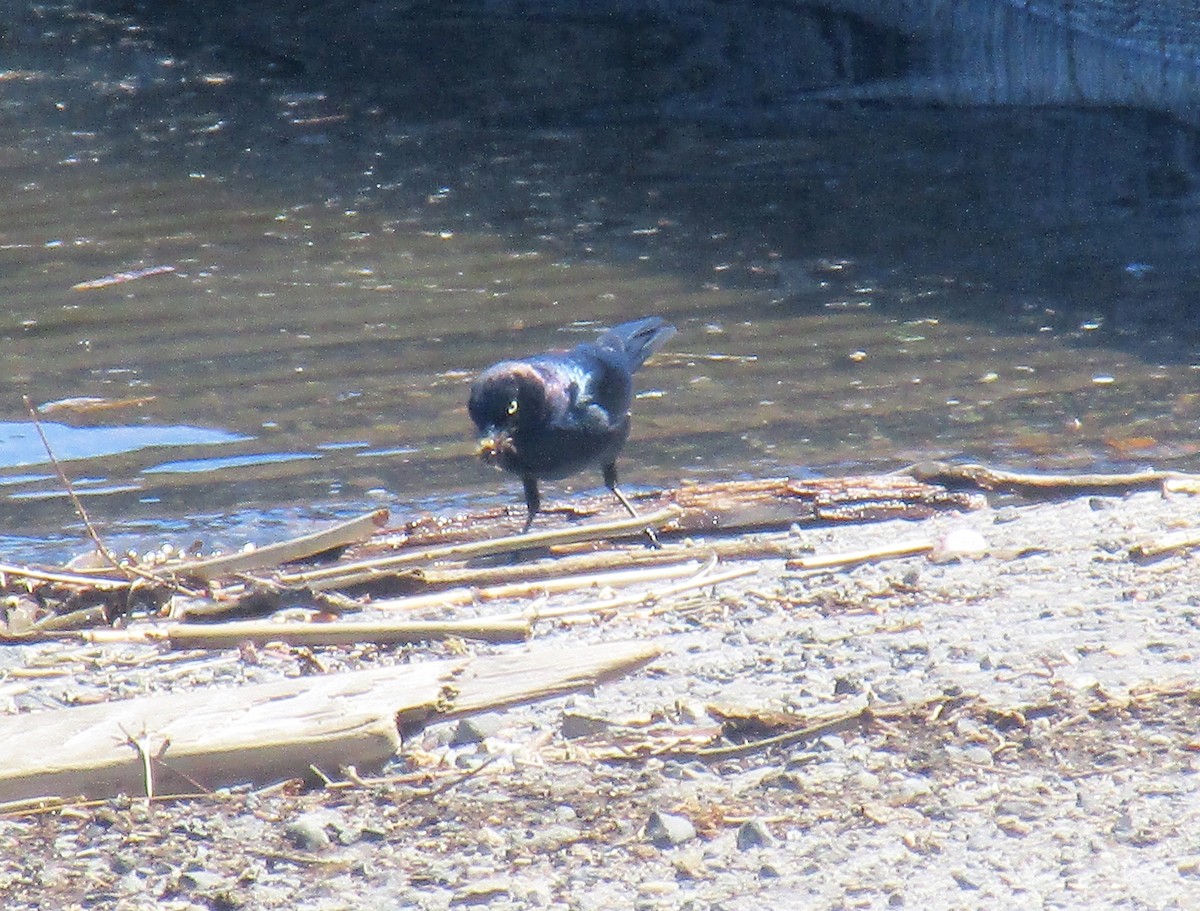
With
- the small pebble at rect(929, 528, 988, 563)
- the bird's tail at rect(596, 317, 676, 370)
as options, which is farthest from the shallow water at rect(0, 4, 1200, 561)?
the small pebble at rect(929, 528, 988, 563)

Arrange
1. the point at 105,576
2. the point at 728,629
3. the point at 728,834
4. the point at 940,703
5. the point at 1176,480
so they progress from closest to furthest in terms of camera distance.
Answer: the point at 728,834 → the point at 940,703 → the point at 728,629 → the point at 105,576 → the point at 1176,480

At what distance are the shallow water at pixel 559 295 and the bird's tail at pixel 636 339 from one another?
0.40 m

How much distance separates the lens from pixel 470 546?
4.95 metres

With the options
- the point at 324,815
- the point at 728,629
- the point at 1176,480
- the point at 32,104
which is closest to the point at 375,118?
the point at 32,104

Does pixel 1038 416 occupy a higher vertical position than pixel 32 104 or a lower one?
lower

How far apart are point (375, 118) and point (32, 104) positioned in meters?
3.27

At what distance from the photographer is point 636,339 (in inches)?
264

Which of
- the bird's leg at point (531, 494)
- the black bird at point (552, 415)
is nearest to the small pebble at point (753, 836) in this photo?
the black bird at point (552, 415)

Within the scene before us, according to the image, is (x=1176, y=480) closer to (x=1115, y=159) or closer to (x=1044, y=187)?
(x=1044, y=187)

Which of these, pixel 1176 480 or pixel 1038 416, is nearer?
pixel 1176 480

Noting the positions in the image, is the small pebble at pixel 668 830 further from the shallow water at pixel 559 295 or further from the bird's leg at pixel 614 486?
the shallow water at pixel 559 295

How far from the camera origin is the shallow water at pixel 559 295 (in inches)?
265

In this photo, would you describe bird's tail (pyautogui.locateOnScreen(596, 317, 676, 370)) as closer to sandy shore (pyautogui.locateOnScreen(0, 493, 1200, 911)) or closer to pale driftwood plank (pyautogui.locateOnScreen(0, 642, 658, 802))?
sandy shore (pyautogui.locateOnScreen(0, 493, 1200, 911))

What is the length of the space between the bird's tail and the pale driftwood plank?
3042mm
